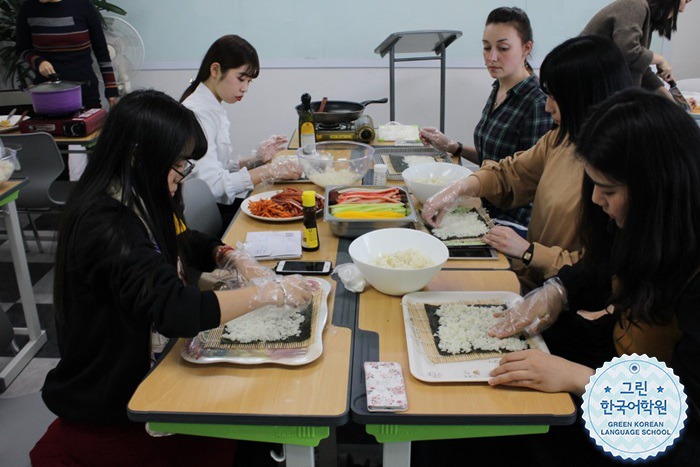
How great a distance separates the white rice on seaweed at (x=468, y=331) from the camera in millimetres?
1247

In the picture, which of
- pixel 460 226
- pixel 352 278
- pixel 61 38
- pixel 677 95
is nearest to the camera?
pixel 352 278

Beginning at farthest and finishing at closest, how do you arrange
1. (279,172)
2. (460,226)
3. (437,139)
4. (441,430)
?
1. (437,139)
2. (279,172)
3. (460,226)
4. (441,430)

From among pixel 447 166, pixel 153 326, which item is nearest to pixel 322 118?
pixel 447 166

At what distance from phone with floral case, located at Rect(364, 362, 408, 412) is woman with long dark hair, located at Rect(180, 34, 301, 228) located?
136 centimetres

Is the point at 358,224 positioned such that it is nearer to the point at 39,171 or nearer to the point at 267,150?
the point at 267,150

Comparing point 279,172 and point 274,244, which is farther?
point 279,172

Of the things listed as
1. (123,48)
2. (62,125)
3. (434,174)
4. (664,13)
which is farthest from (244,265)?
(123,48)

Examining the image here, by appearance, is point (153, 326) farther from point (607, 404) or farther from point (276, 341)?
point (607, 404)

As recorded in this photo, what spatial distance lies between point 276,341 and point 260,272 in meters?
0.32

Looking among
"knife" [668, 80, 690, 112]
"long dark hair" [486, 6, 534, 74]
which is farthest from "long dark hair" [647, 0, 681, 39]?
"long dark hair" [486, 6, 534, 74]

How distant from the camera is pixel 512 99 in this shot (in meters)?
2.56

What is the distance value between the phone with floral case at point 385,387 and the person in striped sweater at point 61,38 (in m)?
3.44

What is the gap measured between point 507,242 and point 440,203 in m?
0.31

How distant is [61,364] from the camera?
4.37ft
